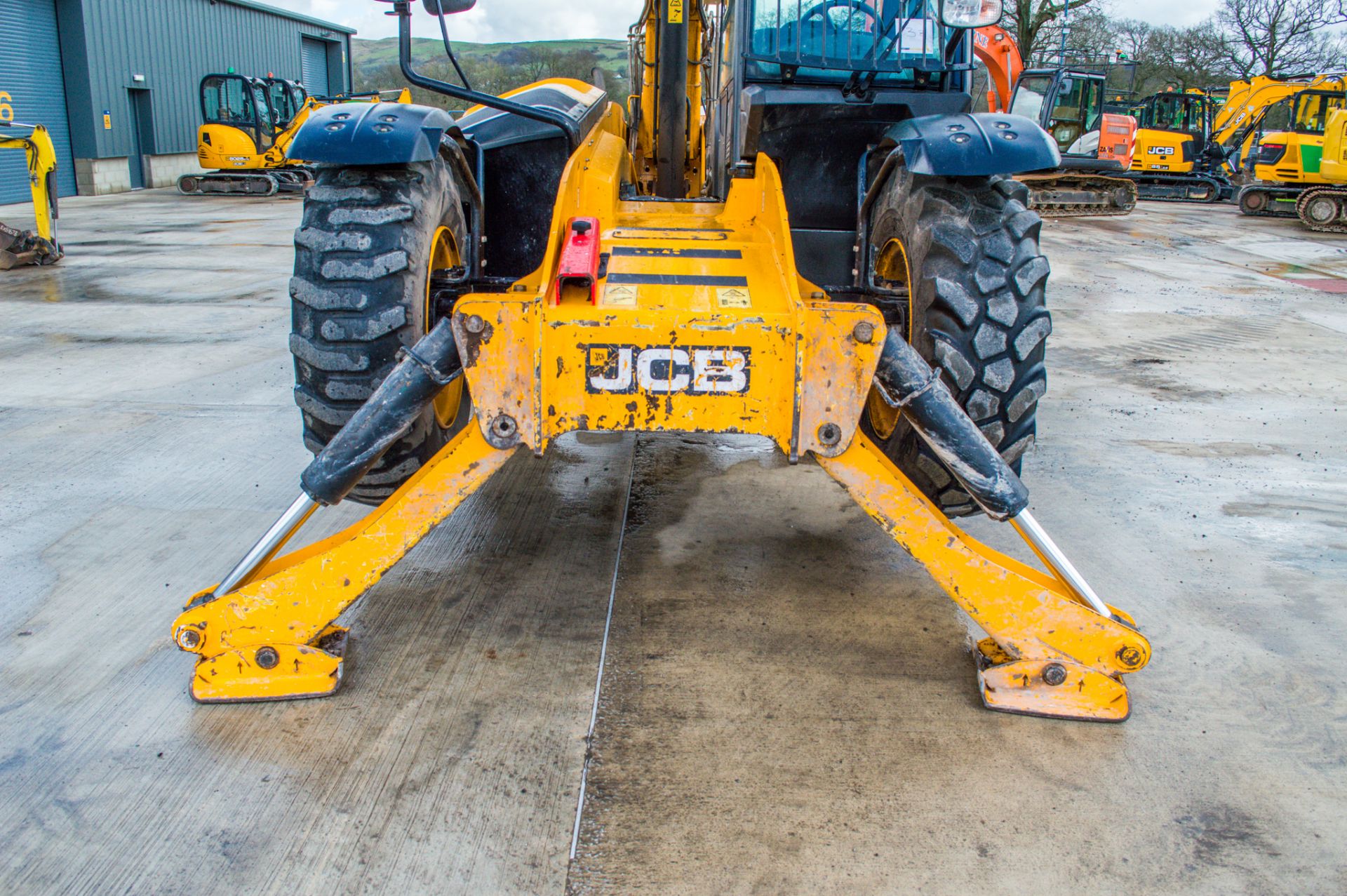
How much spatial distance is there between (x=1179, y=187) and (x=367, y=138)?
77.0 feet

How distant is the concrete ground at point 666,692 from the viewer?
2225 mm

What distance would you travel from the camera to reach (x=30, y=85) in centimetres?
2030

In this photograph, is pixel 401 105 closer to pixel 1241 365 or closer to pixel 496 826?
pixel 496 826

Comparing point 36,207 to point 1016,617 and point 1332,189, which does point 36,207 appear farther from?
point 1332,189

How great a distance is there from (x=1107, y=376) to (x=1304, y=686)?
12.9 feet

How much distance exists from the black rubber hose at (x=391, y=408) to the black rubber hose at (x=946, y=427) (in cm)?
113

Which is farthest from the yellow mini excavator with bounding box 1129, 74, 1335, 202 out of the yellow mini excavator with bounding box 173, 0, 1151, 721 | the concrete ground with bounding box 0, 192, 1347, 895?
the yellow mini excavator with bounding box 173, 0, 1151, 721

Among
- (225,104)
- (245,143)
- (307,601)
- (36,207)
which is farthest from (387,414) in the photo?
(225,104)

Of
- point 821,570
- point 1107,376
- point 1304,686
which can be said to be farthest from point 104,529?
point 1107,376

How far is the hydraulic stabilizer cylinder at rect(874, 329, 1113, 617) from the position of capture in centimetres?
264

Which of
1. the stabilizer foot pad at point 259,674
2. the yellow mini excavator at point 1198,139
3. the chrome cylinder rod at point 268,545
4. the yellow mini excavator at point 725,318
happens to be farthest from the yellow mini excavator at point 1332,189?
the stabilizer foot pad at point 259,674

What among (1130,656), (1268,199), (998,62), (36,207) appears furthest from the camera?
(1268,199)

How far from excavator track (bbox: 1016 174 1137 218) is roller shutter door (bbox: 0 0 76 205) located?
1857 cm

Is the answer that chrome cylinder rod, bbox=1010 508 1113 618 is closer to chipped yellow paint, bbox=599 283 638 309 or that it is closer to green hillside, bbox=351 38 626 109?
chipped yellow paint, bbox=599 283 638 309
